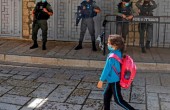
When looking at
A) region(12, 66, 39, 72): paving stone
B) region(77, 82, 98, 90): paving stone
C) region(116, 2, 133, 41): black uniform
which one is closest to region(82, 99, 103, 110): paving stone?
region(77, 82, 98, 90): paving stone

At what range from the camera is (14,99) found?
18.9 ft

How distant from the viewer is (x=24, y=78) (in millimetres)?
7109

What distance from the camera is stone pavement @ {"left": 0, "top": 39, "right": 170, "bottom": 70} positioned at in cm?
816

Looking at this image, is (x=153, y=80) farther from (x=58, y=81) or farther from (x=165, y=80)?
(x=58, y=81)

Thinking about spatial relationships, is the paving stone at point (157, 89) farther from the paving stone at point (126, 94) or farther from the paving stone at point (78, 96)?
the paving stone at point (78, 96)

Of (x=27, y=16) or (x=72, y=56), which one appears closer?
(x=72, y=56)

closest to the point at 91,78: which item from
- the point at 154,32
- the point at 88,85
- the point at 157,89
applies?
the point at 88,85

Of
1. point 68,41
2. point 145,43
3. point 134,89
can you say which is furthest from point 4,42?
point 134,89

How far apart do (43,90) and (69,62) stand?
212 centimetres

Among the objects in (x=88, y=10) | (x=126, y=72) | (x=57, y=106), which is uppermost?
(x=88, y=10)

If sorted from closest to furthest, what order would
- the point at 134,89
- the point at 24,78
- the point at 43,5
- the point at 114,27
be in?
1. the point at 134,89
2. the point at 24,78
3. the point at 43,5
4. the point at 114,27

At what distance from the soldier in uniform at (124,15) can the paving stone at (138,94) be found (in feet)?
9.29

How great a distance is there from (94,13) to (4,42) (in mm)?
3200

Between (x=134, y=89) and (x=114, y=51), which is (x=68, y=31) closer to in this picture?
(x=134, y=89)
